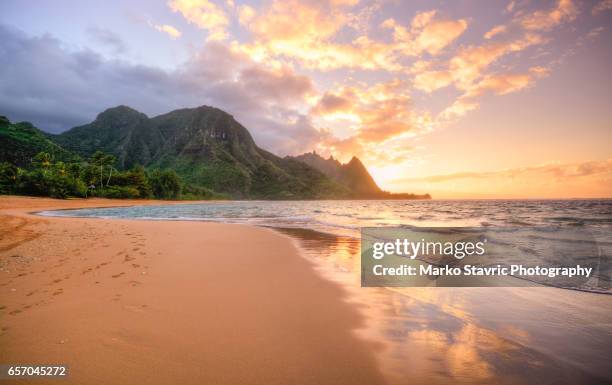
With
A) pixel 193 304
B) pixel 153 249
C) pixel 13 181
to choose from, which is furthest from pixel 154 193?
pixel 193 304

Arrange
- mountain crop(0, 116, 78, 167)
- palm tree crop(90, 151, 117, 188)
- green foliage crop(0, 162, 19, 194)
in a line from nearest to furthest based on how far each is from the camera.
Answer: green foliage crop(0, 162, 19, 194) < palm tree crop(90, 151, 117, 188) < mountain crop(0, 116, 78, 167)

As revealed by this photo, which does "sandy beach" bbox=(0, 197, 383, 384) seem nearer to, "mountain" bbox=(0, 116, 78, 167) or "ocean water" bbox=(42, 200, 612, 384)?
"ocean water" bbox=(42, 200, 612, 384)

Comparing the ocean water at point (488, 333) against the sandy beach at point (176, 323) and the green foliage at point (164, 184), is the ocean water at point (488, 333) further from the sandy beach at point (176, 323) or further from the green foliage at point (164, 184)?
the green foliage at point (164, 184)

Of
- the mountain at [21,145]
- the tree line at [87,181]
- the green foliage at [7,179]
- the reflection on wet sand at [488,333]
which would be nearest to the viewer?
the reflection on wet sand at [488,333]

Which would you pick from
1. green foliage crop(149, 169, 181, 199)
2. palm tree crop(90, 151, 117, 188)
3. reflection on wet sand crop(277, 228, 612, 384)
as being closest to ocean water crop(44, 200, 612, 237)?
reflection on wet sand crop(277, 228, 612, 384)

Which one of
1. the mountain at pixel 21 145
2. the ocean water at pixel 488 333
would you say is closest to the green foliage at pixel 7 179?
the mountain at pixel 21 145

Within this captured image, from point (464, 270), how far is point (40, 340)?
9.63 m

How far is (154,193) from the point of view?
338 ft

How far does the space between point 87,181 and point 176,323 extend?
98.1 m

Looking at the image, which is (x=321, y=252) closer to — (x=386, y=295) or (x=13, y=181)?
(x=386, y=295)

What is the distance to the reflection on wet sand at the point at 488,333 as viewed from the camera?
3.29 metres

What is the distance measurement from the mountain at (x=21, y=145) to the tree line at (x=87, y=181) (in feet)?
21.3

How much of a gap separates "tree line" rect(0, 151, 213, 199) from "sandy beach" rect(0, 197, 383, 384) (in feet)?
229

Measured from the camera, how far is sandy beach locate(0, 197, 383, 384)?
308 centimetres
